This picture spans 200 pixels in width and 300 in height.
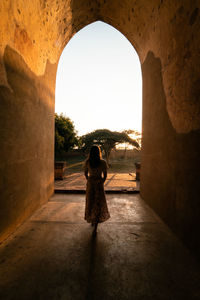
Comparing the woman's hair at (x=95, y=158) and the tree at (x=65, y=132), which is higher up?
the tree at (x=65, y=132)

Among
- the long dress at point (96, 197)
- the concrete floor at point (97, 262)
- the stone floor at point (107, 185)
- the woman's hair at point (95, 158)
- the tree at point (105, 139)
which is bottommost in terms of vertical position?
the concrete floor at point (97, 262)

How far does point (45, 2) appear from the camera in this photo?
3496 mm

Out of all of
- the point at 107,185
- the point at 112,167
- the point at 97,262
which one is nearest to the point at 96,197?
the point at 97,262

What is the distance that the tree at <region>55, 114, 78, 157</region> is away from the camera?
56.0 feet

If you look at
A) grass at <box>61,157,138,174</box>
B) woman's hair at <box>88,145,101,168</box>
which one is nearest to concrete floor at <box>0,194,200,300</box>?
woman's hair at <box>88,145,101,168</box>

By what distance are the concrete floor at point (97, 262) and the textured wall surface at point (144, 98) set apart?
398 mm

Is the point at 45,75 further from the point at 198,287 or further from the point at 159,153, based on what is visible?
the point at 198,287

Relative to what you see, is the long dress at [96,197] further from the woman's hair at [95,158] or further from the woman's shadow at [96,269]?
the woman's shadow at [96,269]

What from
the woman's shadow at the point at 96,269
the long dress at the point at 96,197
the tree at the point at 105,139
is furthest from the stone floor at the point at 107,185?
the tree at the point at 105,139

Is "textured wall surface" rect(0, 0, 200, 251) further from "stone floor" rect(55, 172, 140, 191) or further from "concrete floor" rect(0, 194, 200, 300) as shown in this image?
"stone floor" rect(55, 172, 140, 191)

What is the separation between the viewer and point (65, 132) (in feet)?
56.9

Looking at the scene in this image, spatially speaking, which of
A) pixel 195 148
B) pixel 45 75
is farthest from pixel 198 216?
pixel 45 75

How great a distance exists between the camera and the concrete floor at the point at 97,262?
65.4 inches

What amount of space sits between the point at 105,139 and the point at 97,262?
61.9 ft
